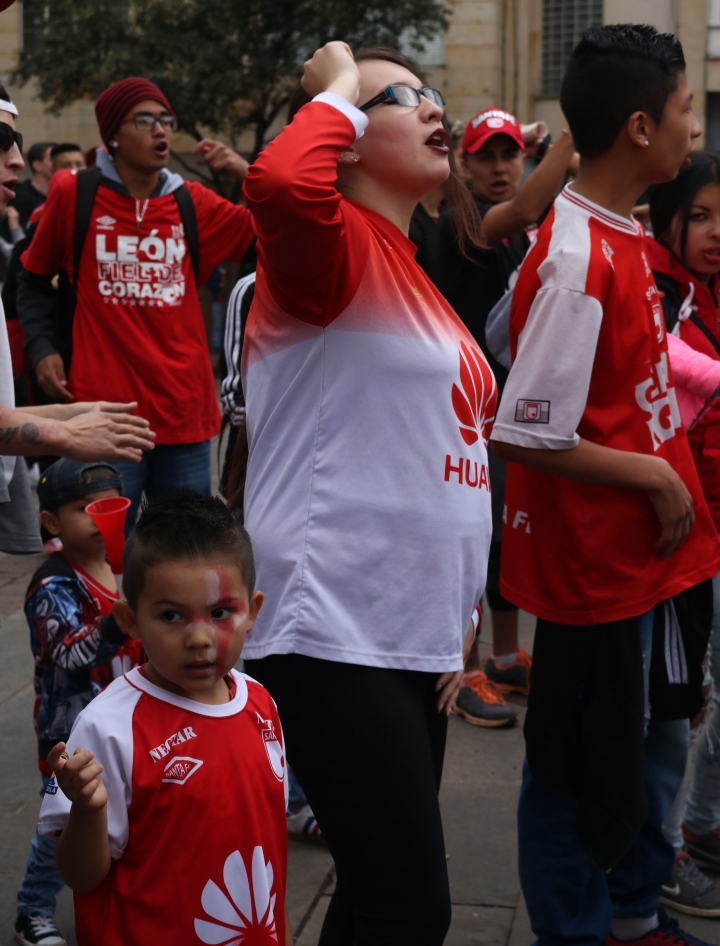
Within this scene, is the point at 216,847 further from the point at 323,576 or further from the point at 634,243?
the point at 634,243

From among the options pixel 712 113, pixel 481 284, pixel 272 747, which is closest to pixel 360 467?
pixel 272 747

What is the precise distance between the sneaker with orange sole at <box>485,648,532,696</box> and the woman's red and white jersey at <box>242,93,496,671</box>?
9.12 ft

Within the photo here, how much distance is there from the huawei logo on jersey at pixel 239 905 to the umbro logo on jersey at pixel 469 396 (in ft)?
2.64

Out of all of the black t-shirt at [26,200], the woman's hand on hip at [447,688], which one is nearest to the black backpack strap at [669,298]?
the woman's hand on hip at [447,688]

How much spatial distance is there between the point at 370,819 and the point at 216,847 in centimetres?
26

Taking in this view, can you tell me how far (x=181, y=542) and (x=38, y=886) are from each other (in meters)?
1.34

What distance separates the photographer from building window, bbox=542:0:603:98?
22.0 metres

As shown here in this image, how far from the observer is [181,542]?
210 cm

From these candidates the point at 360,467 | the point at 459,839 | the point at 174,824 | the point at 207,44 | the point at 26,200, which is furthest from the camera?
the point at 207,44

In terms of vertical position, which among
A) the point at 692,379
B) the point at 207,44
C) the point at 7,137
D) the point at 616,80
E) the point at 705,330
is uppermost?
the point at 207,44

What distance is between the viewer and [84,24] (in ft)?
58.6

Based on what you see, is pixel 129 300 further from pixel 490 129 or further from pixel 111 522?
pixel 111 522

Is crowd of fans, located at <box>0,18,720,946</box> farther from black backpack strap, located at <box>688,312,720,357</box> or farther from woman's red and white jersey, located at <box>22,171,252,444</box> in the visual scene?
woman's red and white jersey, located at <box>22,171,252,444</box>

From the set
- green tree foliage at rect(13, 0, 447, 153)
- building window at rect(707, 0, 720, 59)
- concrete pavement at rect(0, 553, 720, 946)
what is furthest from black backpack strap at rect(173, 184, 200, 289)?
building window at rect(707, 0, 720, 59)
